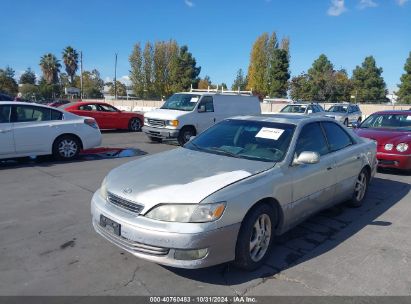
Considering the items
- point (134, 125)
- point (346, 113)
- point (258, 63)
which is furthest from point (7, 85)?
point (346, 113)

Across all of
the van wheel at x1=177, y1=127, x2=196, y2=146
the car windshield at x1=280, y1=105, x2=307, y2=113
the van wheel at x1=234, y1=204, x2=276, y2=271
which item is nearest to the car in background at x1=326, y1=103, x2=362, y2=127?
the car windshield at x1=280, y1=105, x2=307, y2=113

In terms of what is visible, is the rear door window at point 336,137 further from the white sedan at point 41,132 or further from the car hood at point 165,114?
the car hood at point 165,114

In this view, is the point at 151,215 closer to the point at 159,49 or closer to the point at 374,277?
the point at 374,277

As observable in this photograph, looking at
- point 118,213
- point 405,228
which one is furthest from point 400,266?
point 118,213

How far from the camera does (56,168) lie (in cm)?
861

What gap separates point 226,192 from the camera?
11.4 feet

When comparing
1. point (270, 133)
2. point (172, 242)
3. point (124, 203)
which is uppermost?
point (270, 133)

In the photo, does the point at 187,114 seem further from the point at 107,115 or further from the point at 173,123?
the point at 107,115

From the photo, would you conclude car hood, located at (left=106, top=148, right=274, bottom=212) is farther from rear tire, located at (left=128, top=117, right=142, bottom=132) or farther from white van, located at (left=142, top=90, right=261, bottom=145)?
rear tire, located at (left=128, top=117, right=142, bottom=132)

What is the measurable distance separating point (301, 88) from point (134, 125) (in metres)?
40.6

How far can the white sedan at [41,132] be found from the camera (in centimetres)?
855

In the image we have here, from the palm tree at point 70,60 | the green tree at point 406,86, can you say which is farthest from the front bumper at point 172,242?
the palm tree at point 70,60

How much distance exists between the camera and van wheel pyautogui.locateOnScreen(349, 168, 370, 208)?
237 inches

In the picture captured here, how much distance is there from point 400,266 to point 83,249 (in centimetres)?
346
